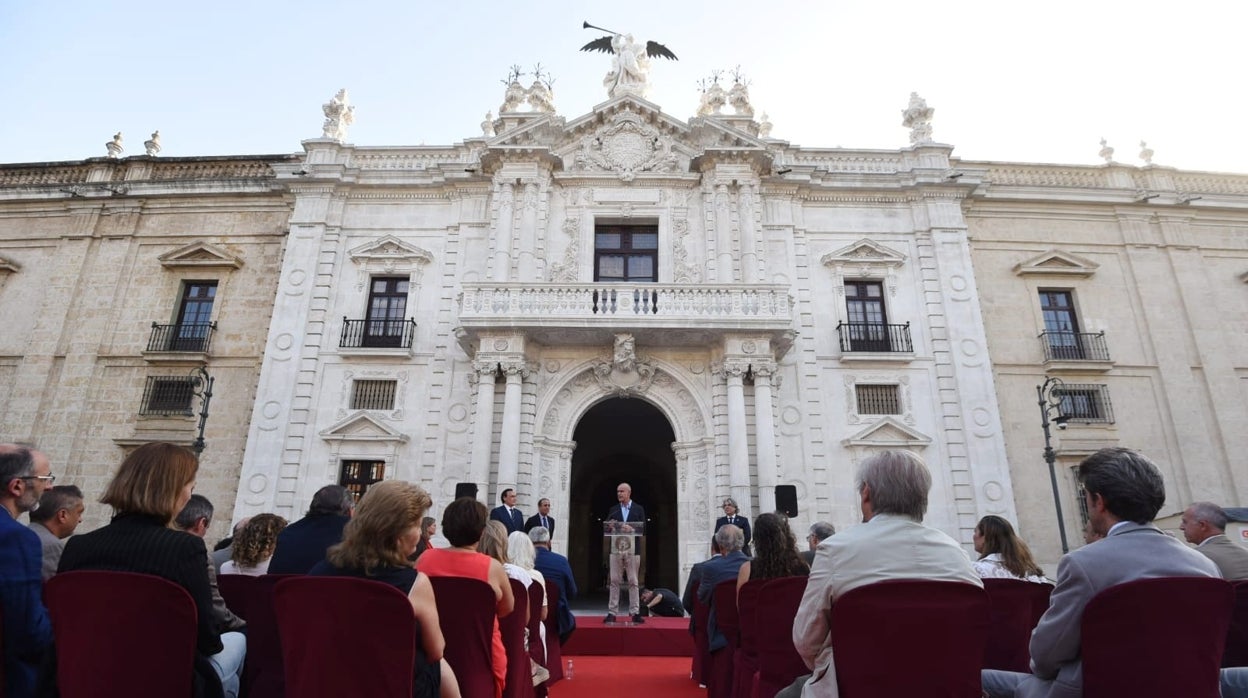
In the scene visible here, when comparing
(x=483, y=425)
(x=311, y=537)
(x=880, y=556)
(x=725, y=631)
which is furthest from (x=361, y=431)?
→ (x=880, y=556)

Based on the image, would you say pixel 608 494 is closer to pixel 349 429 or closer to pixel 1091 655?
pixel 349 429

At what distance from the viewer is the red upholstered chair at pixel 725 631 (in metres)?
5.27

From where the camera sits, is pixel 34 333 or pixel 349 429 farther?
pixel 34 333

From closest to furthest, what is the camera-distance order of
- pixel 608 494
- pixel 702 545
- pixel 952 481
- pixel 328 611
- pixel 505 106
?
pixel 328 611 → pixel 702 545 → pixel 952 481 → pixel 505 106 → pixel 608 494

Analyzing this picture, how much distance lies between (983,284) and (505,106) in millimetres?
13480

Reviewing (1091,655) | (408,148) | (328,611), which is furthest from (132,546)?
(408,148)

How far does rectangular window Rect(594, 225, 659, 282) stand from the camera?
16344mm

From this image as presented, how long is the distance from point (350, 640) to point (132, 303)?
18.2m

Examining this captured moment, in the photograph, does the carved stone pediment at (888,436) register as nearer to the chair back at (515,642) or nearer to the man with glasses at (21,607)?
the chair back at (515,642)

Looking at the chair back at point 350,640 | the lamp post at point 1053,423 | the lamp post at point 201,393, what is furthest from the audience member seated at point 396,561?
the lamp post at point 1053,423

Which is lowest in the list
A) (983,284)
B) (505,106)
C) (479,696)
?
(479,696)

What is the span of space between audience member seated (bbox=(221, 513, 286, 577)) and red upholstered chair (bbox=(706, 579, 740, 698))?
3.43 meters

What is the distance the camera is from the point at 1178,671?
2.48 metres

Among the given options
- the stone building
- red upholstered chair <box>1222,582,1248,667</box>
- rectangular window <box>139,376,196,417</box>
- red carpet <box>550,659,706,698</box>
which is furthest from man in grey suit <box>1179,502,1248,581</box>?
rectangular window <box>139,376,196,417</box>
